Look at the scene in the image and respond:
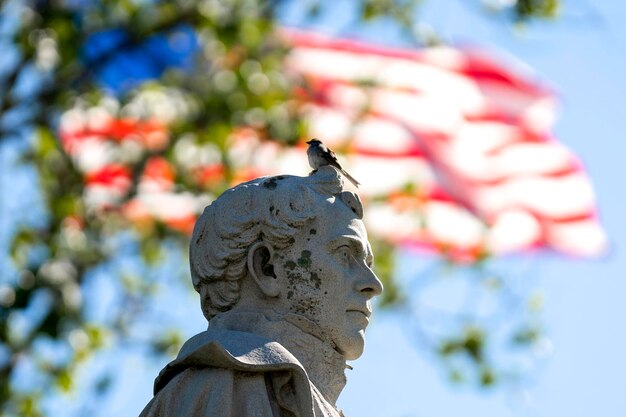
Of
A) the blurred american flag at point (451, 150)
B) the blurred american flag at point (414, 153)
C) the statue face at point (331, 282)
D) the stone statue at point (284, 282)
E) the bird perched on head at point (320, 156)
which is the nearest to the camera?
the stone statue at point (284, 282)

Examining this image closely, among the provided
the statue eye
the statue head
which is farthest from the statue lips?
the statue eye

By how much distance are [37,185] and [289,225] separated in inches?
339

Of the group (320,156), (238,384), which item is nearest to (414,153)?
(320,156)

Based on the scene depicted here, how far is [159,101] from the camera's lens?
14.0 meters

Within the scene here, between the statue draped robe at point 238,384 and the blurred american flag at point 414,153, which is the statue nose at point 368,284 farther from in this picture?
the blurred american flag at point 414,153

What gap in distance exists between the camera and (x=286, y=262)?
5.17 metres

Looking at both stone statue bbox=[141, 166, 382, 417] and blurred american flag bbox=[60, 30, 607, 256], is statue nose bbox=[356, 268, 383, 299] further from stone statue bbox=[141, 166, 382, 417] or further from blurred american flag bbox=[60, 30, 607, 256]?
blurred american flag bbox=[60, 30, 607, 256]

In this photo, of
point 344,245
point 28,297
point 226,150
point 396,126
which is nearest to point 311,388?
point 344,245

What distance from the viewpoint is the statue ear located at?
5.15m

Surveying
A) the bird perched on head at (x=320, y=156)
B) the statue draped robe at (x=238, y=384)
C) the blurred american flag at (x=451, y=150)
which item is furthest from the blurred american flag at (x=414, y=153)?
the statue draped robe at (x=238, y=384)

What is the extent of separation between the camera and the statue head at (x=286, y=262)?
514 cm

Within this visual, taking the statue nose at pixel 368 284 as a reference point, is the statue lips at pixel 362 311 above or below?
below

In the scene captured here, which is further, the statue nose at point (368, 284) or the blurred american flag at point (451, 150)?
the blurred american flag at point (451, 150)

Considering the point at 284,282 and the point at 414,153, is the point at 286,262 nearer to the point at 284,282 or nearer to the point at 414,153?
the point at 284,282
